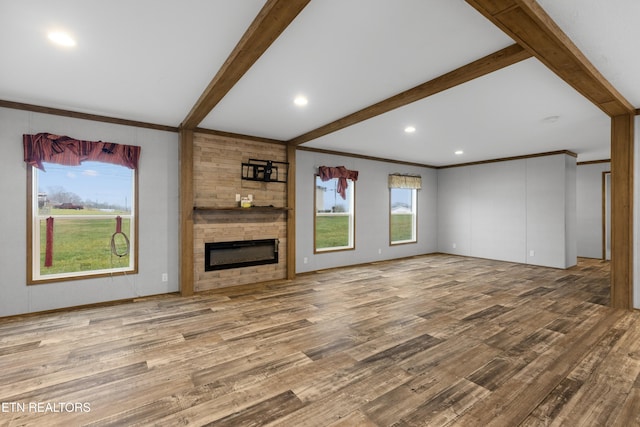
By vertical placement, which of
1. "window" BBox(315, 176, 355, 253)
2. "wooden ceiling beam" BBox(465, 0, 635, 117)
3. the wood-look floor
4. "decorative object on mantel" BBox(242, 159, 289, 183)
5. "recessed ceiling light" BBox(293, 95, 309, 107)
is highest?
"recessed ceiling light" BBox(293, 95, 309, 107)

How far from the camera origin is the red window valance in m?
3.54

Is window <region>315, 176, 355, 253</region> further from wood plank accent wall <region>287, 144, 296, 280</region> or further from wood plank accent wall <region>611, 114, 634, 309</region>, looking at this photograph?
wood plank accent wall <region>611, 114, 634, 309</region>

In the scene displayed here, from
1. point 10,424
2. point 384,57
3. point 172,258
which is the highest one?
point 384,57

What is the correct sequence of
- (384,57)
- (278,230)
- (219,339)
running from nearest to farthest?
(384,57), (219,339), (278,230)

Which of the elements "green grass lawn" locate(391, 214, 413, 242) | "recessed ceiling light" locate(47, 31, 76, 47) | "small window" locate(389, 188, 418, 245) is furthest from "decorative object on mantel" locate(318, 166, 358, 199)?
"recessed ceiling light" locate(47, 31, 76, 47)

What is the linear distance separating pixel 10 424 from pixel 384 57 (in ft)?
11.6

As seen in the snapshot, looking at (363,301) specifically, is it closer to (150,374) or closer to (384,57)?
(150,374)

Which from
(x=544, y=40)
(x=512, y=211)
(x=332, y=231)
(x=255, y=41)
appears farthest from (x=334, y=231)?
(x=544, y=40)

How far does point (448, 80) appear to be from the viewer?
2.71 metres

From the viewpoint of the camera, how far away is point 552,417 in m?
1.84

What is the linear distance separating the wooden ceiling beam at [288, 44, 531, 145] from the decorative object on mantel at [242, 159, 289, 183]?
1.55 meters

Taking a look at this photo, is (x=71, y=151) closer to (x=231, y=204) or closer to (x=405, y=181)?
(x=231, y=204)

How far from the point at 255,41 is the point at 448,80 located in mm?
1730

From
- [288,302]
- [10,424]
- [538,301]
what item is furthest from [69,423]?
[538,301]
